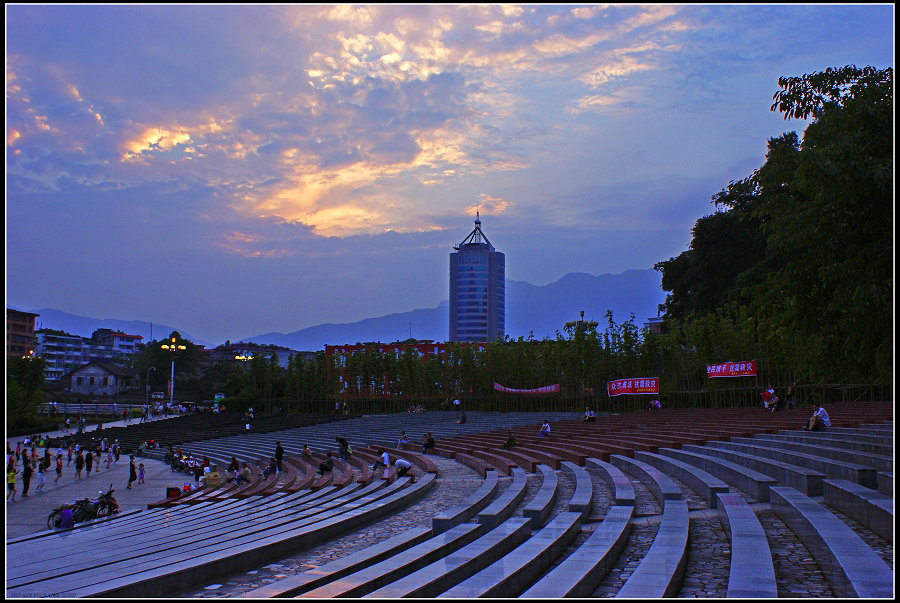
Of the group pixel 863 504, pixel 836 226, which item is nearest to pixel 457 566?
pixel 863 504

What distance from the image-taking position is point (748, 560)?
6.30 m

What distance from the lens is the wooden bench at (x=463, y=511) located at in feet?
30.2

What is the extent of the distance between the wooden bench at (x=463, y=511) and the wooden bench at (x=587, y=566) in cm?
220

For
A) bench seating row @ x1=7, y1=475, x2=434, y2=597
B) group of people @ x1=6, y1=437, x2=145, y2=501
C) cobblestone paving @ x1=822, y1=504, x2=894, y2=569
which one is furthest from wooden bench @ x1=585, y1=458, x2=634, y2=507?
group of people @ x1=6, y1=437, x2=145, y2=501

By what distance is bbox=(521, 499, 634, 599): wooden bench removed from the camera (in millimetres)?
5602

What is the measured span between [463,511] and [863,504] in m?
5.49

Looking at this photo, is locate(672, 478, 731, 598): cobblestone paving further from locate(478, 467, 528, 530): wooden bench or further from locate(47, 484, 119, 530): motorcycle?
locate(47, 484, 119, 530): motorcycle

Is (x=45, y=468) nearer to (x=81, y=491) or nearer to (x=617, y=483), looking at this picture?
(x=81, y=491)

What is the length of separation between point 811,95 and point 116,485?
2837 cm

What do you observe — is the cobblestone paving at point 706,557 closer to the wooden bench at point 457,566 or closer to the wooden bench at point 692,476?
the wooden bench at point 692,476

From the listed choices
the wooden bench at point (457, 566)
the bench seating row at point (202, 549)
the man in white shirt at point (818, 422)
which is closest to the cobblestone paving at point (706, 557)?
the wooden bench at point (457, 566)

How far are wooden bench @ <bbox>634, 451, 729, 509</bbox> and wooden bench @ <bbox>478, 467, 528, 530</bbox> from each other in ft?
10.7

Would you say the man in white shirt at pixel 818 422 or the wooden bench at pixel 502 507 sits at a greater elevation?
the man in white shirt at pixel 818 422

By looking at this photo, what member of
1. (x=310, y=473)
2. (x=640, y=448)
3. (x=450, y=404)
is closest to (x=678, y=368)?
(x=450, y=404)
